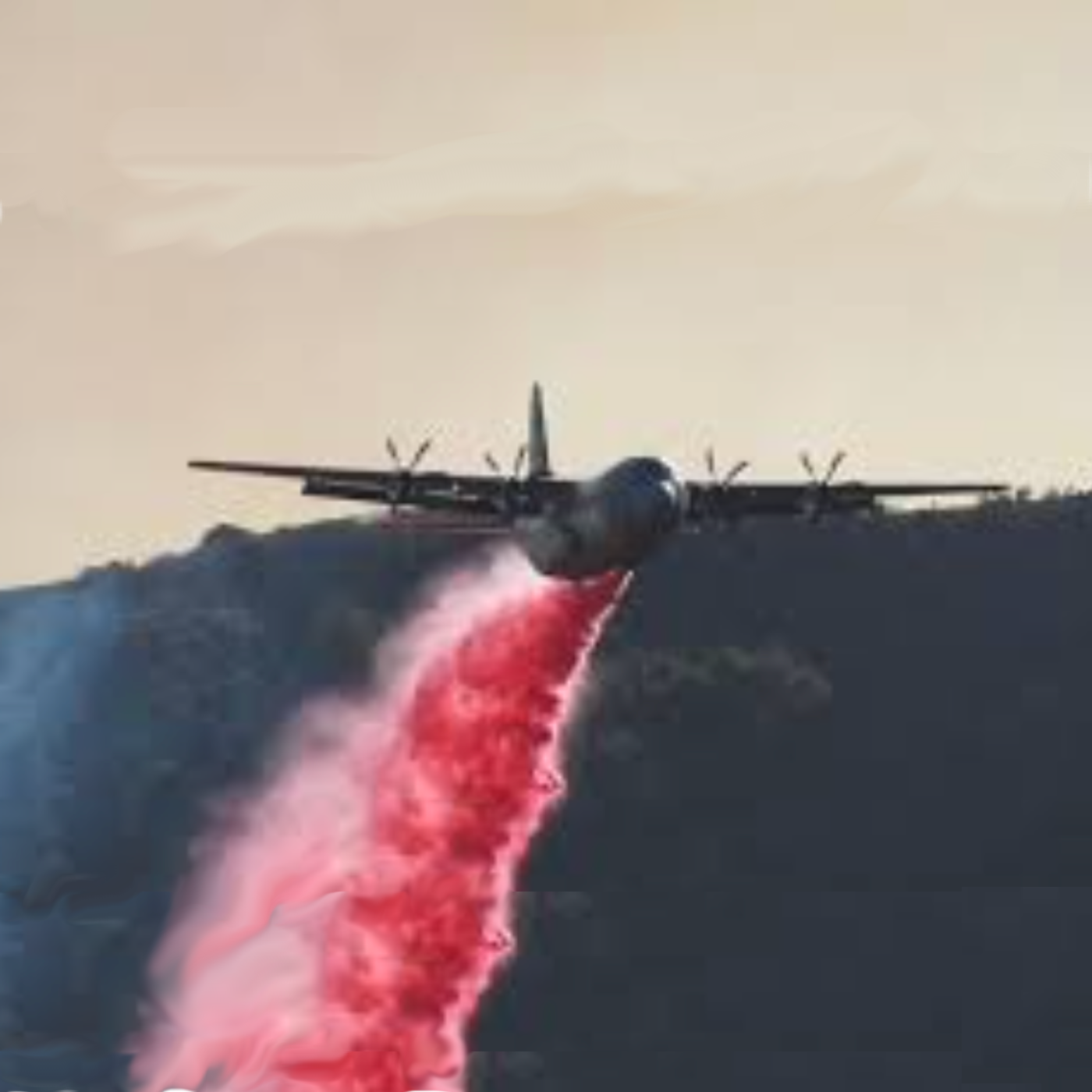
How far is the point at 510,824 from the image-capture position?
154m

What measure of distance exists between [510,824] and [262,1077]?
16437 millimetres

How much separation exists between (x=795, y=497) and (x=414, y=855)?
78.9ft

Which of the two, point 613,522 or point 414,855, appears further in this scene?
point 414,855

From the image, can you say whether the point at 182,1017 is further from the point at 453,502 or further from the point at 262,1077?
the point at 453,502

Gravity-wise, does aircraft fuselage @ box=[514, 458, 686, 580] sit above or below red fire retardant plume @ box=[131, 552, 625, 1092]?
above

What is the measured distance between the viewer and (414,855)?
512 ft

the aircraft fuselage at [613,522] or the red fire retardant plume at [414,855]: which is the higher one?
the aircraft fuselage at [613,522]

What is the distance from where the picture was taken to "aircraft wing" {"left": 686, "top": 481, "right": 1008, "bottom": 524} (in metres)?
141

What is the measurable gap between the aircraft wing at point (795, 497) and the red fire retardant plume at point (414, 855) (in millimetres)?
9453

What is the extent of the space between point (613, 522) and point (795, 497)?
20258 mm

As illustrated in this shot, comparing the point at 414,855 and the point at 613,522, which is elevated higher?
the point at 613,522

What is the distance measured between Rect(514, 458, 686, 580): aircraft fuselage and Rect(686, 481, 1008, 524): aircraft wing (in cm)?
1172

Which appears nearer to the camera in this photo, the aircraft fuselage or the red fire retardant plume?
the aircraft fuselage

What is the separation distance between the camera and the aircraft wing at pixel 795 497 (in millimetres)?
140750
